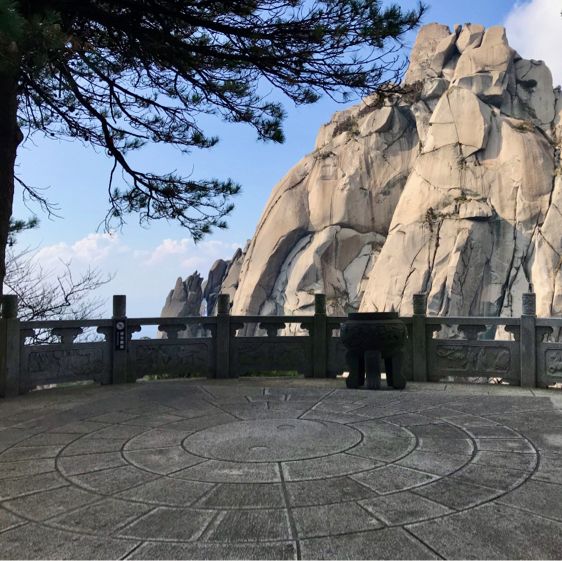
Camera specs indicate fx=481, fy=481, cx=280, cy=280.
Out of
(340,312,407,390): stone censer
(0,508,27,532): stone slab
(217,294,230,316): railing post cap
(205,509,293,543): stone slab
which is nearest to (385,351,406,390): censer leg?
(340,312,407,390): stone censer

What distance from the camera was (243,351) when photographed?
7.34 metres

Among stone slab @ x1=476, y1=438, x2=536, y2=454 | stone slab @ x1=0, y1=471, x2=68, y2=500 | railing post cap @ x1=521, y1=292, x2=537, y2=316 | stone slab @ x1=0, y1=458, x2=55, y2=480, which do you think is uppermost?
railing post cap @ x1=521, y1=292, x2=537, y2=316

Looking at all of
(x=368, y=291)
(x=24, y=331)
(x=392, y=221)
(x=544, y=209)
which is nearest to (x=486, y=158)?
(x=544, y=209)

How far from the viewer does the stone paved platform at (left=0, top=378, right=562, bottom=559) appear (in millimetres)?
2168

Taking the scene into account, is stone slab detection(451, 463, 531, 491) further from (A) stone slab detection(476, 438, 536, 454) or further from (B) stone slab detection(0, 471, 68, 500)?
(B) stone slab detection(0, 471, 68, 500)

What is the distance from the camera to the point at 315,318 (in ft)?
24.0

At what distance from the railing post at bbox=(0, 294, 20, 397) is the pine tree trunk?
20.5 inches

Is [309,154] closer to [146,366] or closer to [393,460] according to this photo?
[146,366]

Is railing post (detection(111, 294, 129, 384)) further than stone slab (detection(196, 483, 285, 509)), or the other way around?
railing post (detection(111, 294, 129, 384))

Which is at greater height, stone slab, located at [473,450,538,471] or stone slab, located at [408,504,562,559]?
stone slab, located at [473,450,538,471]

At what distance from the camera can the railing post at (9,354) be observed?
5.95m

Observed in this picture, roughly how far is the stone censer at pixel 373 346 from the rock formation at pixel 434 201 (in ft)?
49.2

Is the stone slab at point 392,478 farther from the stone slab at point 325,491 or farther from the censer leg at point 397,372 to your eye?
the censer leg at point 397,372

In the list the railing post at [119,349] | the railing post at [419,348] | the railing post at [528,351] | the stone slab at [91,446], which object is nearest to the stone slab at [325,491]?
the stone slab at [91,446]
